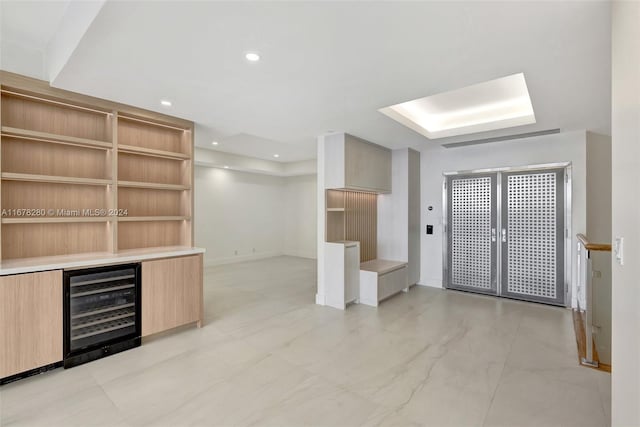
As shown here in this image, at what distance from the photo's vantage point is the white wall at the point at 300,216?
950cm

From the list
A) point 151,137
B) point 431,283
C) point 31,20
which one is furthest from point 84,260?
point 431,283

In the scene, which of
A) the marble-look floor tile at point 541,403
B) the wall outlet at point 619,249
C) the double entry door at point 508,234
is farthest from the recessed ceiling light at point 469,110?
the marble-look floor tile at point 541,403

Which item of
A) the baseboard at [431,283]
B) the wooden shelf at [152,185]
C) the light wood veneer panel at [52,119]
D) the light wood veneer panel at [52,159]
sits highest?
the light wood veneer panel at [52,119]

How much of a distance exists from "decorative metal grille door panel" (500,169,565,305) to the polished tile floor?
0.71 meters

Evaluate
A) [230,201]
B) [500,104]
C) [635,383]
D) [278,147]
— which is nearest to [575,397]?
[635,383]

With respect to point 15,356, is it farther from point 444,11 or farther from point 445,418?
point 444,11

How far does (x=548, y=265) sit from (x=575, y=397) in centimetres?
289

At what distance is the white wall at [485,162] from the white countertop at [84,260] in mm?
4257

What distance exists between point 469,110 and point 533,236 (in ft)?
7.55

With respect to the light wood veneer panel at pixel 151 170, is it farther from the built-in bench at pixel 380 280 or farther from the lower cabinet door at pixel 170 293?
the built-in bench at pixel 380 280

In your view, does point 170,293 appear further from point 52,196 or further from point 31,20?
point 31,20

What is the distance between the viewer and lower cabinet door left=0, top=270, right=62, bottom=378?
8.04ft

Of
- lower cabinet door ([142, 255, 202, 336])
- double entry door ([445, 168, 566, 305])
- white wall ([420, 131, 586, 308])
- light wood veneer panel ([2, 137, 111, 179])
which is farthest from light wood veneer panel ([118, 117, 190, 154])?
double entry door ([445, 168, 566, 305])

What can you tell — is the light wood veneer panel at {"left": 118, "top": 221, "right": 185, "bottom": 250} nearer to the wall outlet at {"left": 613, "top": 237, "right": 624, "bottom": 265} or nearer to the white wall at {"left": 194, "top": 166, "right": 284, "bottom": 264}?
the white wall at {"left": 194, "top": 166, "right": 284, "bottom": 264}
